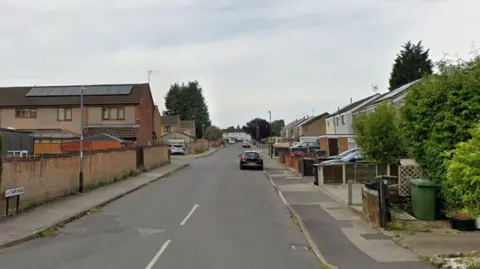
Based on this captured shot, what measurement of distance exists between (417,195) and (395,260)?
5.11 meters

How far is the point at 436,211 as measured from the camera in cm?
1386

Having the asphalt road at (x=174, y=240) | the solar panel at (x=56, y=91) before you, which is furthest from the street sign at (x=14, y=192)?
the solar panel at (x=56, y=91)

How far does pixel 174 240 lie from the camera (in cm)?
1151

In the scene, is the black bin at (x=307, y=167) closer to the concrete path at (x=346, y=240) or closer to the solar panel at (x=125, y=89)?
the concrete path at (x=346, y=240)

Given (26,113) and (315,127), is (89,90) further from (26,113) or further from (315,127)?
(315,127)

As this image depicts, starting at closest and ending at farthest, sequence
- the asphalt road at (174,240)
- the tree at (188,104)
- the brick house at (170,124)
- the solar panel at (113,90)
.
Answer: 1. the asphalt road at (174,240)
2. the solar panel at (113,90)
3. the brick house at (170,124)
4. the tree at (188,104)

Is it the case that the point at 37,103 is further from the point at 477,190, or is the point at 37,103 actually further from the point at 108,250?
the point at 477,190

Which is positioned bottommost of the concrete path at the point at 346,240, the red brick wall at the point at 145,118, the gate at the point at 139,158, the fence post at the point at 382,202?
the concrete path at the point at 346,240

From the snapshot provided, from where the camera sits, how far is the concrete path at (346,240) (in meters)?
9.27

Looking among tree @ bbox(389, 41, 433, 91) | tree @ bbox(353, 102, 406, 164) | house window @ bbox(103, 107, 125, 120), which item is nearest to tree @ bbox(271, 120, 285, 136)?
tree @ bbox(389, 41, 433, 91)

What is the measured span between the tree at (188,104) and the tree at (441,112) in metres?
137

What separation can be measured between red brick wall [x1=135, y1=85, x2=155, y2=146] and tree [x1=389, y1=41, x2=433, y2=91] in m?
33.3

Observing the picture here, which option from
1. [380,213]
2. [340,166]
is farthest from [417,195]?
[340,166]

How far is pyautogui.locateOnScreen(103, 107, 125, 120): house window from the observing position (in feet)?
168
